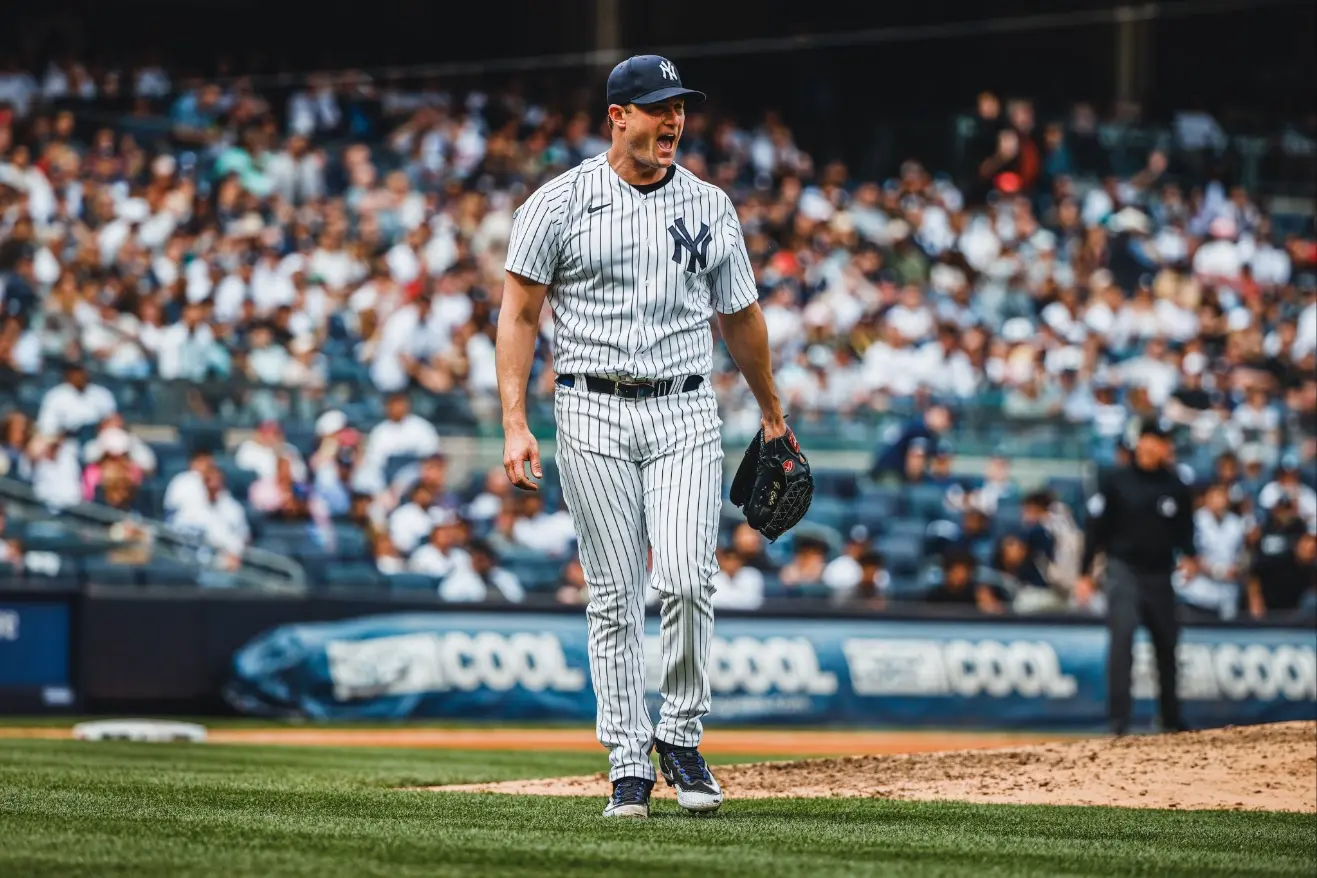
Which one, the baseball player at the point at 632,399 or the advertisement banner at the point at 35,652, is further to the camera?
the advertisement banner at the point at 35,652

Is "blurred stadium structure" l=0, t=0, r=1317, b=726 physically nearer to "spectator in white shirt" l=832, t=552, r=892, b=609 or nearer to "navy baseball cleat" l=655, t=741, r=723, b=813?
"spectator in white shirt" l=832, t=552, r=892, b=609

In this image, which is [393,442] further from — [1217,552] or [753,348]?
[753,348]

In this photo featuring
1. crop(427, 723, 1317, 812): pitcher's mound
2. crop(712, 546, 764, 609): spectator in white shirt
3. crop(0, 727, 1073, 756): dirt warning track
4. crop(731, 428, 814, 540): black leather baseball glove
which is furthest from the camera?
crop(712, 546, 764, 609): spectator in white shirt

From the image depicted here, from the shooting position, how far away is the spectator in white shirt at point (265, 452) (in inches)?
561

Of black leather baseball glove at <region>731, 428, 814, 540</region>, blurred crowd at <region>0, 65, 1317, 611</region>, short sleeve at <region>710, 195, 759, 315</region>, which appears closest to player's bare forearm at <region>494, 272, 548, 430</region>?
short sleeve at <region>710, 195, 759, 315</region>

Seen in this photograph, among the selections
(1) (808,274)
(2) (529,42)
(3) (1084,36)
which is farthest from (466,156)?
(3) (1084,36)

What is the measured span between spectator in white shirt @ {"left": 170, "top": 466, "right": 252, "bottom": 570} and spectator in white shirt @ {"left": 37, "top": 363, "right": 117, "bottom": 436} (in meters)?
0.91

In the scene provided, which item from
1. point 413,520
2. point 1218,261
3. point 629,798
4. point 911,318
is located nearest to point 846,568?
point 413,520

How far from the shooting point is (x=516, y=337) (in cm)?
545

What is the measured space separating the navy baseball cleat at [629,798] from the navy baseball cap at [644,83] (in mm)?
1873

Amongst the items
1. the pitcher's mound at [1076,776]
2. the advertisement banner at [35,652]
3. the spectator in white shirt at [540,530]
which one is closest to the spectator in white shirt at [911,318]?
the spectator in white shirt at [540,530]

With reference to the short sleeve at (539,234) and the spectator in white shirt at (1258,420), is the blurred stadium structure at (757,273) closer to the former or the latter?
the spectator in white shirt at (1258,420)

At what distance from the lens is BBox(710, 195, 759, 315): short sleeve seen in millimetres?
5559

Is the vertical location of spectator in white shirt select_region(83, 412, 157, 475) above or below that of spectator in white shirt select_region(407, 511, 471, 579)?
above
